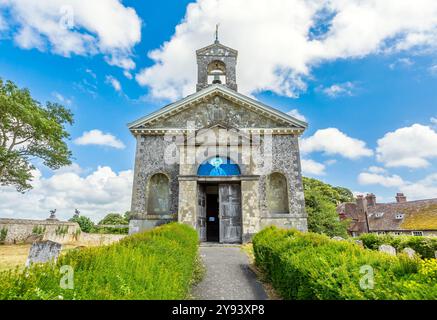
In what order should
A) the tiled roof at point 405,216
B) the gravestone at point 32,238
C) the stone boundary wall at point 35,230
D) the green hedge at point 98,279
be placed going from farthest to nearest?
1. the tiled roof at point 405,216
2. the gravestone at point 32,238
3. the stone boundary wall at point 35,230
4. the green hedge at point 98,279

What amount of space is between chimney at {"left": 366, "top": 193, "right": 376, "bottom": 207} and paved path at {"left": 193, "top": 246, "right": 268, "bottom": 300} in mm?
42598

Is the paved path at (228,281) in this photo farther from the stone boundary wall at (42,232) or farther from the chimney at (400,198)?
the chimney at (400,198)

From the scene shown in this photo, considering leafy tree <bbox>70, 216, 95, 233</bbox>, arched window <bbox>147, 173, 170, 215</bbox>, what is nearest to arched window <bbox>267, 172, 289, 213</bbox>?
arched window <bbox>147, 173, 170, 215</bbox>

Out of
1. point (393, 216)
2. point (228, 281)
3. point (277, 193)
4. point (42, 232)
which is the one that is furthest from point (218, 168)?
point (393, 216)

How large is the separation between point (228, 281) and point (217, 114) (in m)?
13.3

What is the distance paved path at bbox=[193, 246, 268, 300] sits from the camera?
281 inches

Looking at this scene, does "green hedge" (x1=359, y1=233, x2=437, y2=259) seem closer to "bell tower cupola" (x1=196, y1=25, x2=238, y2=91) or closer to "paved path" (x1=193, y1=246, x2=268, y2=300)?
"paved path" (x1=193, y1=246, x2=268, y2=300)

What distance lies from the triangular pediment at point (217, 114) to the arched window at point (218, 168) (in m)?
3.00

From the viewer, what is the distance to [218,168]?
1703 centimetres

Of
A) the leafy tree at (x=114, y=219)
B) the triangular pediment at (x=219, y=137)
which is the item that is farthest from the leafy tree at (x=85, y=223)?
the triangular pediment at (x=219, y=137)

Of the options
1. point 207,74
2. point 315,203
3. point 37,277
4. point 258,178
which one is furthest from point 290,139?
point 37,277

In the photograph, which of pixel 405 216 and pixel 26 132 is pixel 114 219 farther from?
pixel 405 216

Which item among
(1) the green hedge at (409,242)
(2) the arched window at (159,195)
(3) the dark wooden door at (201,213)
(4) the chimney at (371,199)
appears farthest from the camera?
(4) the chimney at (371,199)

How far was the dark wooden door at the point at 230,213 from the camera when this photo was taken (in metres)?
16.1
